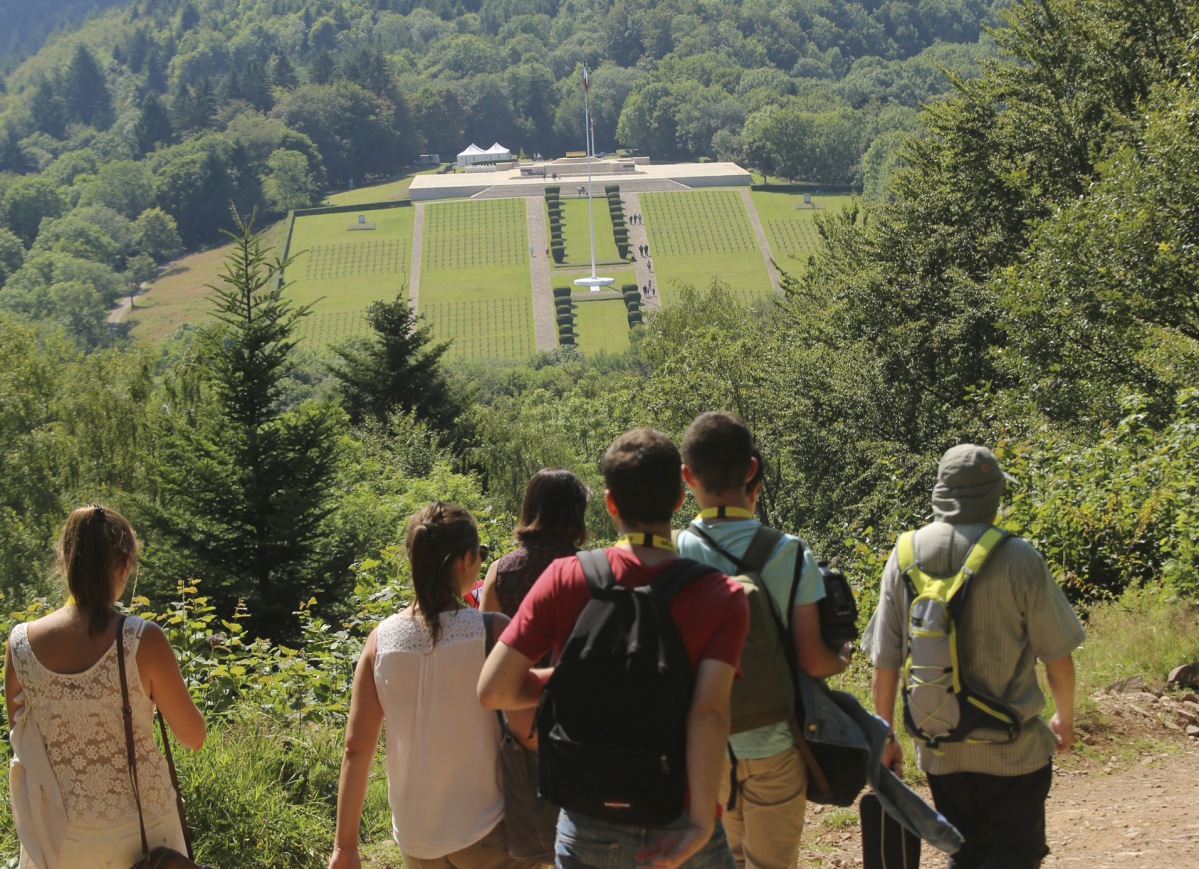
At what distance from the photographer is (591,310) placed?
8006 cm

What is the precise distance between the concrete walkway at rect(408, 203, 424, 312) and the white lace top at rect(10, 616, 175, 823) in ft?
247

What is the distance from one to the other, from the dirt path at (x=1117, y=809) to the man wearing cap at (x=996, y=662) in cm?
111

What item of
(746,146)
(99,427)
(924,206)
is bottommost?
(99,427)

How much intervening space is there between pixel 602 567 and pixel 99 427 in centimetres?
2777

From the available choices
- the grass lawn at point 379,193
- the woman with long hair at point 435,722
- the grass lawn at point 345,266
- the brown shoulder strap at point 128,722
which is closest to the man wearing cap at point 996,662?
the woman with long hair at point 435,722

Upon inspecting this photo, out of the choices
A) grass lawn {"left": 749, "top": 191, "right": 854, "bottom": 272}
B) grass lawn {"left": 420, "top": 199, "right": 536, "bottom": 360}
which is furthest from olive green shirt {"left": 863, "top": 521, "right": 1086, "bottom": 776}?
grass lawn {"left": 749, "top": 191, "right": 854, "bottom": 272}

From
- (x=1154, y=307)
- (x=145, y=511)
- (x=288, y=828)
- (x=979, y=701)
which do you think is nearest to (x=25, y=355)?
(x=145, y=511)

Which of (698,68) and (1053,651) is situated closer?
(1053,651)

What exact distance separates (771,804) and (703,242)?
90.4 metres

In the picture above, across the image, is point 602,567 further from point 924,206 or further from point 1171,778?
point 924,206

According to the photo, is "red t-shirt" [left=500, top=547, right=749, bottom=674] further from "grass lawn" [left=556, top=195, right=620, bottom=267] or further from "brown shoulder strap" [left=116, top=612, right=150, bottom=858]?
"grass lawn" [left=556, top=195, right=620, bottom=267]

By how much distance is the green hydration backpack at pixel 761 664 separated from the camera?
110 inches

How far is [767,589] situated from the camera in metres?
2.80

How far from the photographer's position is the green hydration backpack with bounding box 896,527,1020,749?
121 inches
